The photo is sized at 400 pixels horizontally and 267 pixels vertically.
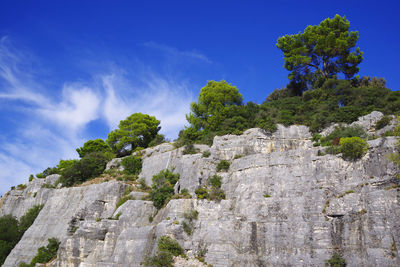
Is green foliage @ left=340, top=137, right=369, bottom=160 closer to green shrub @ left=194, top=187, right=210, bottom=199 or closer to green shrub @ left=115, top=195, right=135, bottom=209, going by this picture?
green shrub @ left=194, top=187, right=210, bottom=199

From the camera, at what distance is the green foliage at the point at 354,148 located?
23203mm

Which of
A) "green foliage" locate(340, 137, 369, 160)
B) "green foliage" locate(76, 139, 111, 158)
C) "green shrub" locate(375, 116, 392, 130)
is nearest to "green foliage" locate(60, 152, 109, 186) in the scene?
"green foliage" locate(76, 139, 111, 158)

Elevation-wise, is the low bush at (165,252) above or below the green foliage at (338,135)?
below

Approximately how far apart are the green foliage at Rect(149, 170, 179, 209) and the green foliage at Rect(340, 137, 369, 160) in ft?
44.9

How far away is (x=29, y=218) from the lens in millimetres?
39906

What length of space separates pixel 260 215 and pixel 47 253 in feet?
64.7

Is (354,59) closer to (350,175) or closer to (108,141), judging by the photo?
(350,175)

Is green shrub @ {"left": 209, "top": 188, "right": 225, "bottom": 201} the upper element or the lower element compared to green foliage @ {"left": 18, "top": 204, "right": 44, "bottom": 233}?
upper

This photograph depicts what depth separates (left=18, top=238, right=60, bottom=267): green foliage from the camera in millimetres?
31859

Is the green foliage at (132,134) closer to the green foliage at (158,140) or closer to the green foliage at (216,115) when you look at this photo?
the green foliage at (158,140)

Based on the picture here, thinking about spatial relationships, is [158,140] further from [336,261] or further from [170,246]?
[336,261]

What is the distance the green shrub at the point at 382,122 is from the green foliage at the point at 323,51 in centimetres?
1364

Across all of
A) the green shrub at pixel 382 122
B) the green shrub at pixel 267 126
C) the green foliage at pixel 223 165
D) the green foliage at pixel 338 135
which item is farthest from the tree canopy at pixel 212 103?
the green shrub at pixel 382 122

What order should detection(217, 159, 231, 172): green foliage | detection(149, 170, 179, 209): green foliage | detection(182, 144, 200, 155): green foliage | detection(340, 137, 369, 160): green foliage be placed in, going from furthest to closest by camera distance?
detection(182, 144, 200, 155): green foliage, detection(149, 170, 179, 209): green foliage, detection(217, 159, 231, 172): green foliage, detection(340, 137, 369, 160): green foliage
